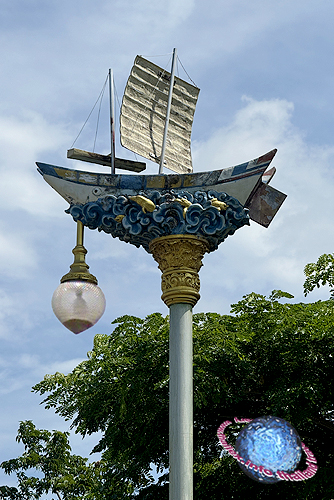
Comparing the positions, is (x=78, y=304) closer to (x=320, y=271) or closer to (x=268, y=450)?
(x=268, y=450)

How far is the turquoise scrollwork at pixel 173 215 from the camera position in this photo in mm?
8211

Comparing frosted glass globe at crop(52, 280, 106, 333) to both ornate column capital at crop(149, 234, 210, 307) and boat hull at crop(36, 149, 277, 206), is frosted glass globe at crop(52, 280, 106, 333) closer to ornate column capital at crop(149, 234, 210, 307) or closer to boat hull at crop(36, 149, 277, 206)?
ornate column capital at crop(149, 234, 210, 307)

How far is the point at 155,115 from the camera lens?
9.48 m

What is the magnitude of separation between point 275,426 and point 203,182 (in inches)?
168

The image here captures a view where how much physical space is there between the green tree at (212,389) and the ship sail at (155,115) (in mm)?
6048

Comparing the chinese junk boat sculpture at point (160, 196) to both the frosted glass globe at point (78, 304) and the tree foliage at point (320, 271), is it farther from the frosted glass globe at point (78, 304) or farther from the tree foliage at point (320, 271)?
the tree foliage at point (320, 271)

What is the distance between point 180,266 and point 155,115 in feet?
7.34

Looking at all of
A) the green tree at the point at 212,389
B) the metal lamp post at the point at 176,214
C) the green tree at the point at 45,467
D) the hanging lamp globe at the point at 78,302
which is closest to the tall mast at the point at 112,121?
the metal lamp post at the point at 176,214

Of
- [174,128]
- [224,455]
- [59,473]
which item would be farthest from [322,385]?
[59,473]

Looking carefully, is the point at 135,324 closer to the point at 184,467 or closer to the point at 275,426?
the point at 275,426

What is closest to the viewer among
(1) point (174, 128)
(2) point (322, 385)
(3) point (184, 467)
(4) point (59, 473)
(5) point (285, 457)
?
(3) point (184, 467)

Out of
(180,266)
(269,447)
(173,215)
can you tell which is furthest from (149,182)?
(269,447)

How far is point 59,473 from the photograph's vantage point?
822 inches

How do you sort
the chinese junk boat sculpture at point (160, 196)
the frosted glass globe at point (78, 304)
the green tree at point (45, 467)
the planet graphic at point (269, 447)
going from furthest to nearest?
the green tree at point (45, 467) → the planet graphic at point (269, 447) → the chinese junk boat sculpture at point (160, 196) → the frosted glass globe at point (78, 304)
